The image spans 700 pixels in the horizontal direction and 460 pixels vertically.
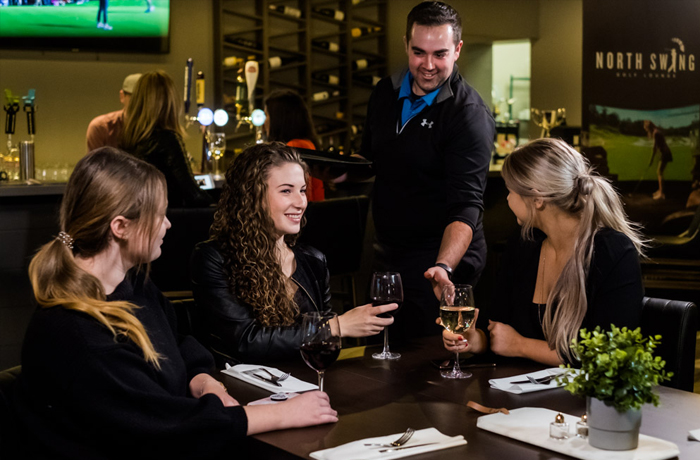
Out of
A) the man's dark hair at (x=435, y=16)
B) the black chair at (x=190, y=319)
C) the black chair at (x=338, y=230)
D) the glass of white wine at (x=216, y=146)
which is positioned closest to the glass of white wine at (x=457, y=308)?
the black chair at (x=190, y=319)

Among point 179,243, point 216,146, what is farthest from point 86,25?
point 179,243

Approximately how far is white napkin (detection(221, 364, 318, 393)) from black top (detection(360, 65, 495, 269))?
1.06m

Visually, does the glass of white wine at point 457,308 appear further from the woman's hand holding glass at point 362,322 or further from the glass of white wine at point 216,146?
the glass of white wine at point 216,146

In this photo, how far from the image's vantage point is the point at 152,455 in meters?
1.43

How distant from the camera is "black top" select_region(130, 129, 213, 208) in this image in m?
3.89

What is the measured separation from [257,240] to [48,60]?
486 centimetres

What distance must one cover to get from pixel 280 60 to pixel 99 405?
20.4ft

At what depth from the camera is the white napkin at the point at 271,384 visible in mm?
1672

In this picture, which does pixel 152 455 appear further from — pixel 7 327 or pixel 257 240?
pixel 7 327

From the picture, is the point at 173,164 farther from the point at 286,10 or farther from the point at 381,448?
the point at 286,10

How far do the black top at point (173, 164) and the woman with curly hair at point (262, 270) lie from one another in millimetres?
1596

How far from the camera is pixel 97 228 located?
5.09ft

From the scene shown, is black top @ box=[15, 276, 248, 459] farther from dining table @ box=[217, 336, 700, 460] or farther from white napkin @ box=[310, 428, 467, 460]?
white napkin @ box=[310, 428, 467, 460]

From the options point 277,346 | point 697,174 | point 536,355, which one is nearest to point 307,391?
point 277,346
